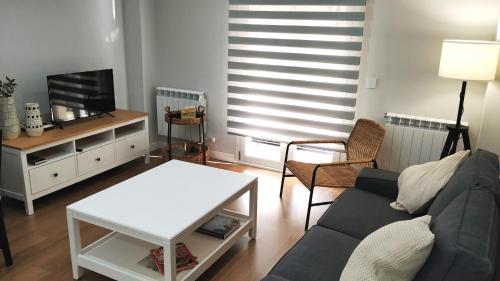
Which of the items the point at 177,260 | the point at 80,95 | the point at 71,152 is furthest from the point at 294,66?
the point at 177,260

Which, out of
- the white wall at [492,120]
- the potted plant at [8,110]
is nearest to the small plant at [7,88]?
the potted plant at [8,110]

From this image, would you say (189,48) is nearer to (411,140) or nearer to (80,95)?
(80,95)

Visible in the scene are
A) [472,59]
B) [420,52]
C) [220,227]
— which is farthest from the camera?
[420,52]

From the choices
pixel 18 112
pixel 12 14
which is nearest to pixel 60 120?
pixel 18 112

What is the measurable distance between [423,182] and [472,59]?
1126 mm

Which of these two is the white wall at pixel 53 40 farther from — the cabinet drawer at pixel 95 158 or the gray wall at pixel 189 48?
the cabinet drawer at pixel 95 158

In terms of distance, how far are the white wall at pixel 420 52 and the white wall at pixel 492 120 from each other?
0.23 meters

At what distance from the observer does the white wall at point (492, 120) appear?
123 inches

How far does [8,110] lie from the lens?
3264 mm

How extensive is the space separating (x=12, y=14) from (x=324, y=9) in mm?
2711

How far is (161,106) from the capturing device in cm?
477

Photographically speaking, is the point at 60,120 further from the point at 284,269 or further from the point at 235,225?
the point at 284,269

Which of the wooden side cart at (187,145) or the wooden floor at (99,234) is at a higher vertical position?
the wooden side cart at (187,145)

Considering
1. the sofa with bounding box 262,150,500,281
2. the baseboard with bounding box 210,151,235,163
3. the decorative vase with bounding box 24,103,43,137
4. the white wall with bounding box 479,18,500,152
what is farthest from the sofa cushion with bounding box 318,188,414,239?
the decorative vase with bounding box 24,103,43,137
